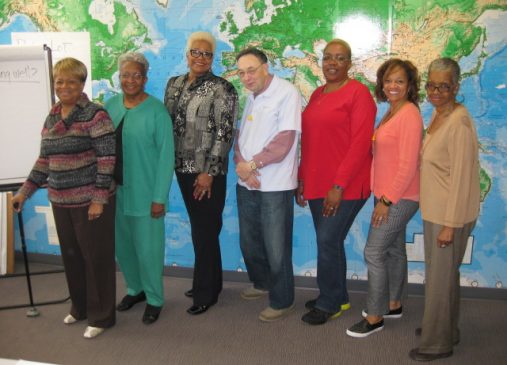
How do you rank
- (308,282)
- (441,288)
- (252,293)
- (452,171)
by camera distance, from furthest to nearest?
(308,282)
(252,293)
(441,288)
(452,171)

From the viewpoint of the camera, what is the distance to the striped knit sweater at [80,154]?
218 centimetres

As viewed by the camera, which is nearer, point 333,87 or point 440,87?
point 440,87

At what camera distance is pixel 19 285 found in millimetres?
3117

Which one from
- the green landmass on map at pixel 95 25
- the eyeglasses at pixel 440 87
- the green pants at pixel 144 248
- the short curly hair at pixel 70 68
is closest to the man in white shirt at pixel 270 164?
the green pants at pixel 144 248

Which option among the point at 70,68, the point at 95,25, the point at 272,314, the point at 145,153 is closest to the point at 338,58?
the point at 145,153

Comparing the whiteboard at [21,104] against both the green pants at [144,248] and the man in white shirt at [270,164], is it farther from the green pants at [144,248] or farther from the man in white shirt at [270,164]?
the man in white shirt at [270,164]

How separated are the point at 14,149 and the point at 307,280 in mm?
1961

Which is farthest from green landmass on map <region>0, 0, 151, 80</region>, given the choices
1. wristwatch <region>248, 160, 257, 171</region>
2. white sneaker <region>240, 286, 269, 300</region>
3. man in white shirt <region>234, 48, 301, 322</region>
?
white sneaker <region>240, 286, 269, 300</region>

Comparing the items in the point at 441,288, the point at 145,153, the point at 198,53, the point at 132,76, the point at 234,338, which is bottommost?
the point at 234,338

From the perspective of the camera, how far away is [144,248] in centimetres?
252

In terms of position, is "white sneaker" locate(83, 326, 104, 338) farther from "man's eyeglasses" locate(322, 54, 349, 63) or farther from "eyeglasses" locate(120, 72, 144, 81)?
"man's eyeglasses" locate(322, 54, 349, 63)

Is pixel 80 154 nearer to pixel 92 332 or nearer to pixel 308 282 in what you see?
pixel 92 332

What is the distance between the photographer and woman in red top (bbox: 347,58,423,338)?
2109 millimetres

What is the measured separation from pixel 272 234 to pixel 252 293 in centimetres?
61
